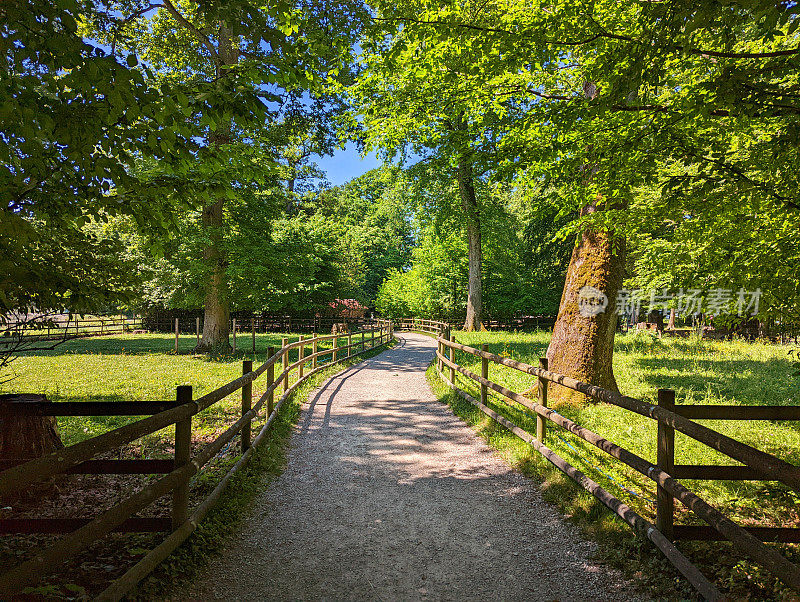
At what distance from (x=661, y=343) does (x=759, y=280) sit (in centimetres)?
1627

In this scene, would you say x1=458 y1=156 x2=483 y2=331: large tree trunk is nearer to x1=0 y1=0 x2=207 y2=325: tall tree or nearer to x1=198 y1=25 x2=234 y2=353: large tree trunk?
x1=198 y1=25 x2=234 y2=353: large tree trunk

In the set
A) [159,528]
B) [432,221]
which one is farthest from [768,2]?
[432,221]

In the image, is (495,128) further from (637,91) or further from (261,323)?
(261,323)

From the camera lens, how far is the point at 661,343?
19.9 metres

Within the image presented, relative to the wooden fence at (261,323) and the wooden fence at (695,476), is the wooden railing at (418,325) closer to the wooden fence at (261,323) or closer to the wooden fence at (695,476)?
the wooden fence at (261,323)

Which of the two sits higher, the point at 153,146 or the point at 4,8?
the point at 4,8

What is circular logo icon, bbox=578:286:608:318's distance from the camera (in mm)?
8547

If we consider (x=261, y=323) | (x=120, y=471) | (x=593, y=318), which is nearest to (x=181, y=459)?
(x=120, y=471)

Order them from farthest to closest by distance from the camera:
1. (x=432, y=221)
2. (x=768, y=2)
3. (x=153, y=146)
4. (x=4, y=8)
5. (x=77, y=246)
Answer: (x=432, y=221), (x=77, y=246), (x=153, y=146), (x=4, y=8), (x=768, y=2)

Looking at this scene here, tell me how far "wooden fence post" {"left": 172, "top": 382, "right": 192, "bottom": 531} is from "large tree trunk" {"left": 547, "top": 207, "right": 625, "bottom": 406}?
6.51m

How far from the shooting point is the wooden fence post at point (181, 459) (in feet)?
12.5

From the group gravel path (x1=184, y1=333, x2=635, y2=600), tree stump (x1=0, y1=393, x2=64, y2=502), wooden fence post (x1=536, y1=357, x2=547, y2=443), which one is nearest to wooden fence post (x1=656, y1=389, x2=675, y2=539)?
gravel path (x1=184, y1=333, x2=635, y2=600)

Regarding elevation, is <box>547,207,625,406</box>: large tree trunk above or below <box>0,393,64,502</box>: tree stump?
above

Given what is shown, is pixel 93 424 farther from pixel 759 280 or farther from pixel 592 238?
pixel 759 280
